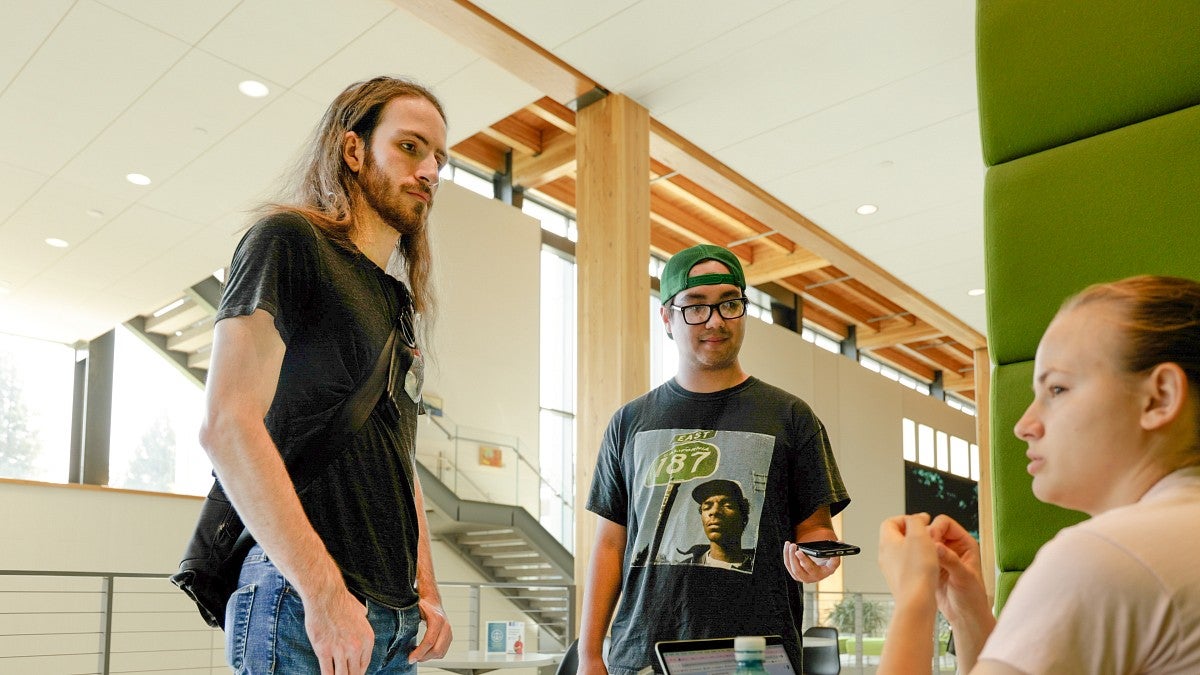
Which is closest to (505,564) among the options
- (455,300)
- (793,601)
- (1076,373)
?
(455,300)

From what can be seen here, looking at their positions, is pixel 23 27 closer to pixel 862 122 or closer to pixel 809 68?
pixel 809 68

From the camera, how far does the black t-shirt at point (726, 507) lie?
2.17 meters

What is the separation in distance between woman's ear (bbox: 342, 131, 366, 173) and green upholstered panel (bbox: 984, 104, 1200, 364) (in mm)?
1097

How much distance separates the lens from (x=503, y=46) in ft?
18.4

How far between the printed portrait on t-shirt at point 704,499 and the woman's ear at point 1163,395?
133 cm

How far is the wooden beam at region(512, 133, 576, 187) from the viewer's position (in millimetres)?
10742

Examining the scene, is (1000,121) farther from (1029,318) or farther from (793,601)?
(793,601)

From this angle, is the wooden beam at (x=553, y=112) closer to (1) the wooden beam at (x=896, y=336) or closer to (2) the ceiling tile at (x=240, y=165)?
(2) the ceiling tile at (x=240, y=165)

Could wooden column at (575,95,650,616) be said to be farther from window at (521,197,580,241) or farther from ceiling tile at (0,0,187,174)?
window at (521,197,580,241)

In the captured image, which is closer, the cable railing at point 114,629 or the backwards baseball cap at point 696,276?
the backwards baseball cap at point 696,276

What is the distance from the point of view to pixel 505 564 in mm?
10969

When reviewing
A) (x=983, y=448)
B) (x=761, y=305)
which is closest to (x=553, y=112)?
(x=983, y=448)

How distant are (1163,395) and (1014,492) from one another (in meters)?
0.90

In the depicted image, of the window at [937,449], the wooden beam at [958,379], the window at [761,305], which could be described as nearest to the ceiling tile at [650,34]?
the window at [761,305]
